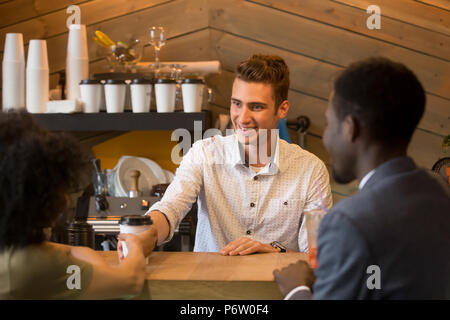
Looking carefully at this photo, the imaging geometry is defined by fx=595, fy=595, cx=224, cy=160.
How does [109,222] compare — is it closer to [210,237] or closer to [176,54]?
[210,237]

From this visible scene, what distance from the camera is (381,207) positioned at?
1.06m

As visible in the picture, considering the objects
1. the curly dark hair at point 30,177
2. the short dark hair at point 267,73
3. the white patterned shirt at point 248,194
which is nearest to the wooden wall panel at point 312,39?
the short dark hair at point 267,73

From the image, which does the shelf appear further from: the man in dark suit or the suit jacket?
the suit jacket

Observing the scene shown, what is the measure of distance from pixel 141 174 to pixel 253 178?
92cm

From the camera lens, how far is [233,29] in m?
3.20

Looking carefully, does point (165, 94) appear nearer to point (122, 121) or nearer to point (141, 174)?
point (122, 121)

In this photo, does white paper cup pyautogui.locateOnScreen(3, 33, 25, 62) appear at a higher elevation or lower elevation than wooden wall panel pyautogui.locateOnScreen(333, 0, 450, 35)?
lower

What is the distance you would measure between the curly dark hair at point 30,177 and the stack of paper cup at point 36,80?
1.71 m

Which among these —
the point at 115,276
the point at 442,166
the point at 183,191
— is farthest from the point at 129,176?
the point at 115,276

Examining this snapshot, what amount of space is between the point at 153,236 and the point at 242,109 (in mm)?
705

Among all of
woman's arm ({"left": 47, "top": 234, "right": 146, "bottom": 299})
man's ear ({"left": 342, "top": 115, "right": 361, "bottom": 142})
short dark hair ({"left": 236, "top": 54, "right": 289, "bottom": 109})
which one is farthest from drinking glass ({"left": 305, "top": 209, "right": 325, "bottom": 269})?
short dark hair ({"left": 236, "top": 54, "right": 289, "bottom": 109})

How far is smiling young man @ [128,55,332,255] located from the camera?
214 centimetres
